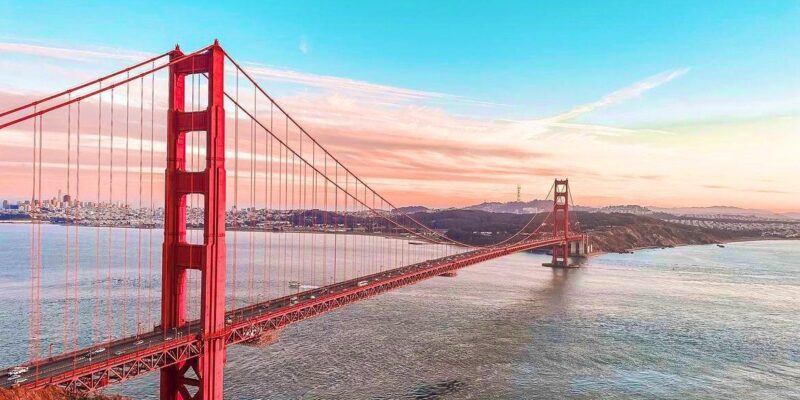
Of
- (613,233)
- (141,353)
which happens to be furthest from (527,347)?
(613,233)

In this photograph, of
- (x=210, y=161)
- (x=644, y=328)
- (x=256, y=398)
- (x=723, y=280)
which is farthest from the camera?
(x=723, y=280)

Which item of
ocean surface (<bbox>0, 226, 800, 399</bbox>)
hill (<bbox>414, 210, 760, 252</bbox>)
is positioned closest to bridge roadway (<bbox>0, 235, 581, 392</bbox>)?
ocean surface (<bbox>0, 226, 800, 399</bbox>)

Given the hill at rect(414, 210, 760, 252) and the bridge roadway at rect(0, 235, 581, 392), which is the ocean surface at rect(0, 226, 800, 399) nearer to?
the bridge roadway at rect(0, 235, 581, 392)

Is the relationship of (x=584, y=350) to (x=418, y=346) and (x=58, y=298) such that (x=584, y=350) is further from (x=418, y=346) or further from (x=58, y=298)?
(x=58, y=298)

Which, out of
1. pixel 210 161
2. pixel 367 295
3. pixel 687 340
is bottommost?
pixel 687 340

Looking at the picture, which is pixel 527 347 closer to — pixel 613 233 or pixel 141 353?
pixel 141 353

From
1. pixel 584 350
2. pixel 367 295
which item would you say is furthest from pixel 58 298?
pixel 584 350
